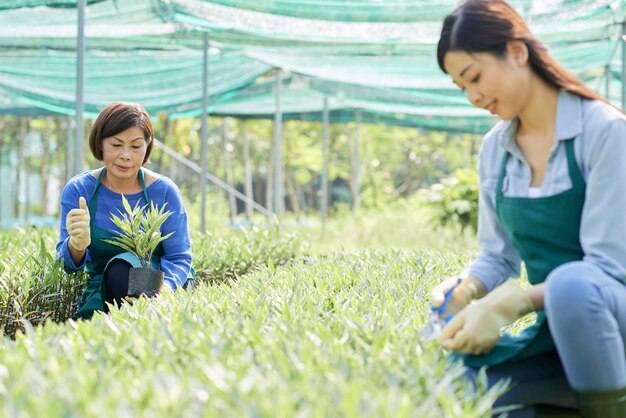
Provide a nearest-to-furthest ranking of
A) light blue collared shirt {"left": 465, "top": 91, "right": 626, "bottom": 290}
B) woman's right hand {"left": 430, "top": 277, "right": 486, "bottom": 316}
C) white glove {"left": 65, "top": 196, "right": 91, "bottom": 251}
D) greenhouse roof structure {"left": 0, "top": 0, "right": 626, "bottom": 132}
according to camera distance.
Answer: light blue collared shirt {"left": 465, "top": 91, "right": 626, "bottom": 290}, woman's right hand {"left": 430, "top": 277, "right": 486, "bottom": 316}, white glove {"left": 65, "top": 196, "right": 91, "bottom": 251}, greenhouse roof structure {"left": 0, "top": 0, "right": 626, "bottom": 132}

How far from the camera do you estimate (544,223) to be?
2.03m

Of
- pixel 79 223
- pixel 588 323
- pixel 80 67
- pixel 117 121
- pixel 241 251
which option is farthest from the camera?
pixel 241 251

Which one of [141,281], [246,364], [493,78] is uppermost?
[493,78]

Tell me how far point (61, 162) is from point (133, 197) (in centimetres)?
1501

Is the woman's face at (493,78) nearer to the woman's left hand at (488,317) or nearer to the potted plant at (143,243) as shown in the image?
the woman's left hand at (488,317)

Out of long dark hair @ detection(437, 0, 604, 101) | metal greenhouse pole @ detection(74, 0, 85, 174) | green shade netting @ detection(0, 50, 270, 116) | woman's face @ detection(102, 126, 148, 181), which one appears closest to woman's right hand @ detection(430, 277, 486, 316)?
long dark hair @ detection(437, 0, 604, 101)

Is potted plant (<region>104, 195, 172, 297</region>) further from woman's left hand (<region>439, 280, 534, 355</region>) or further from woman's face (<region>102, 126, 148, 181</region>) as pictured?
woman's left hand (<region>439, 280, 534, 355</region>)

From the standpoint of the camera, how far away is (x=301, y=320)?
7.35 ft

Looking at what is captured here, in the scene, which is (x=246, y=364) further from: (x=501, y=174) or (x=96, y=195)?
(x=96, y=195)

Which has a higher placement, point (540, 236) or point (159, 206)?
A: point (540, 236)

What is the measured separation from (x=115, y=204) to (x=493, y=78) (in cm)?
204

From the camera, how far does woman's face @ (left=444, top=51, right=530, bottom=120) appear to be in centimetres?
195

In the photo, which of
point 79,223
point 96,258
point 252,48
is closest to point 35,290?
point 96,258

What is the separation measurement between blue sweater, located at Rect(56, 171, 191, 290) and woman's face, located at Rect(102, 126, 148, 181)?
149 mm
